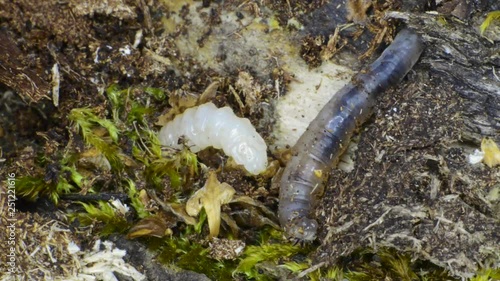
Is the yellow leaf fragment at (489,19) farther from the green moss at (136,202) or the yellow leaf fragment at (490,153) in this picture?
the green moss at (136,202)


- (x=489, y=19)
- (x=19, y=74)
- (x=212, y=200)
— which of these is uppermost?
(x=489, y=19)

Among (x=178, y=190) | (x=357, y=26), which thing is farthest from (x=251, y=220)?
(x=357, y=26)

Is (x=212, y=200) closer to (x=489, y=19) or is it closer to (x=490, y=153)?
(x=490, y=153)

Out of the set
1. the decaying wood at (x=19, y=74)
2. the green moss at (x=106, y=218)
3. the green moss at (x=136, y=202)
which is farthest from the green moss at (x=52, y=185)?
the decaying wood at (x=19, y=74)

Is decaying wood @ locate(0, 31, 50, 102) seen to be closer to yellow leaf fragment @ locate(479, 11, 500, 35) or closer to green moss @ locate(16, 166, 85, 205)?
green moss @ locate(16, 166, 85, 205)

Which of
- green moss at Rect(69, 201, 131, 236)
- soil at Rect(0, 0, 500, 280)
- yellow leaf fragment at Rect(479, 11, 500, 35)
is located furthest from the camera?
green moss at Rect(69, 201, 131, 236)

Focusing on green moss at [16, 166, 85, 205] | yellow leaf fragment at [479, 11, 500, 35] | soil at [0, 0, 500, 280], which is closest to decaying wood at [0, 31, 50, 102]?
soil at [0, 0, 500, 280]

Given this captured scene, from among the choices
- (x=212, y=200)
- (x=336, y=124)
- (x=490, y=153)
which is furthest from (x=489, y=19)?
(x=212, y=200)
